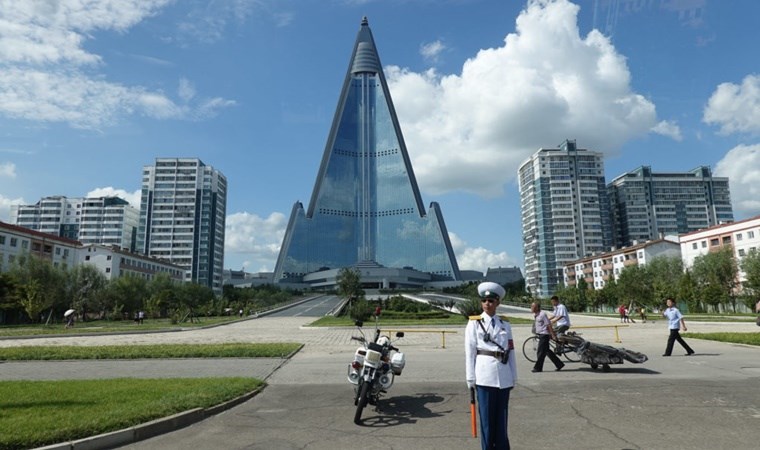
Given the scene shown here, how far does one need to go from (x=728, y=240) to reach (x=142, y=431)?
83.5m

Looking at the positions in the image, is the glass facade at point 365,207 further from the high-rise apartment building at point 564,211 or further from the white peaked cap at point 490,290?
the white peaked cap at point 490,290

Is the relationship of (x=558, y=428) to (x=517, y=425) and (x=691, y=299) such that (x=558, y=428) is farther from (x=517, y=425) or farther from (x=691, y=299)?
(x=691, y=299)

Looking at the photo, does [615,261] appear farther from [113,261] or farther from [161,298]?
[113,261]

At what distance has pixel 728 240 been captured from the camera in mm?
69875

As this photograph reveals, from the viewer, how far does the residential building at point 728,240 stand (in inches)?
2562

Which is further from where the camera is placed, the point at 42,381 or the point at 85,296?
the point at 85,296

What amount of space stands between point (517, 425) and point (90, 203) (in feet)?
492

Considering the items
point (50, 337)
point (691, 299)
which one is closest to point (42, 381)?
point (50, 337)

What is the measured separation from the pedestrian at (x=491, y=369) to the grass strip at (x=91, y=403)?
15.4 feet

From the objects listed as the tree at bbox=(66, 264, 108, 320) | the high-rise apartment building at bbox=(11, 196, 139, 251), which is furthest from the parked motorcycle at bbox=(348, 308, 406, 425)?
the high-rise apartment building at bbox=(11, 196, 139, 251)

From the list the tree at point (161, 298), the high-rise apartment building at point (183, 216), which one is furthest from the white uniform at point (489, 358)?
the high-rise apartment building at point (183, 216)

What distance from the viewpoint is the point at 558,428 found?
20.9ft

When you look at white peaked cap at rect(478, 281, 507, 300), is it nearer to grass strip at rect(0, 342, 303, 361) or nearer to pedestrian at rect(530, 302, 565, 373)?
pedestrian at rect(530, 302, 565, 373)

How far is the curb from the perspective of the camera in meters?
5.82
